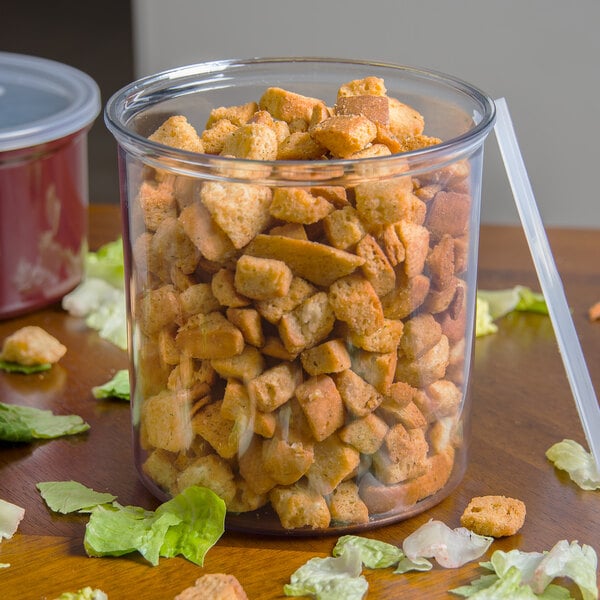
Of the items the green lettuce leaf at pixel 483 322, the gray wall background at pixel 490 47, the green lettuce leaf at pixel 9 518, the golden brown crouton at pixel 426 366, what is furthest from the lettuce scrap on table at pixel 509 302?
the gray wall background at pixel 490 47

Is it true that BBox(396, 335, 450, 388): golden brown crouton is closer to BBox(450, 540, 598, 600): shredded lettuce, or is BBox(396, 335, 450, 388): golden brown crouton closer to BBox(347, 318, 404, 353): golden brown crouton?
BBox(347, 318, 404, 353): golden brown crouton

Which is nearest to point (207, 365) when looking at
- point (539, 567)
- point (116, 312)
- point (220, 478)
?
point (220, 478)

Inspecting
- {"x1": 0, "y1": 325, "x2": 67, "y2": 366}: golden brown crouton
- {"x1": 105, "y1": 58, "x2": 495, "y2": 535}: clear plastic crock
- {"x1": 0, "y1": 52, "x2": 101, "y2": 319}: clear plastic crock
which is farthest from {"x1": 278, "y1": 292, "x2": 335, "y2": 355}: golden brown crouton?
{"x1": 0, "y1": 52, "x2": 101, "y2": 319}: clear plastic crock

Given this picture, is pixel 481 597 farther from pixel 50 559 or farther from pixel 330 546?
pixel 50 559

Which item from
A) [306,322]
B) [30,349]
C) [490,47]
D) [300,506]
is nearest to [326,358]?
[306,322]

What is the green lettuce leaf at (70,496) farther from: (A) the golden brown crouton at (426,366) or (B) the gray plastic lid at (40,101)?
(B) the gray plastic lid at (40,101)

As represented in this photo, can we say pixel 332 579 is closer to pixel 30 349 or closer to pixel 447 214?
pixel 447 214

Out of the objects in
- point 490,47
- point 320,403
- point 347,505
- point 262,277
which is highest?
point 262,277
